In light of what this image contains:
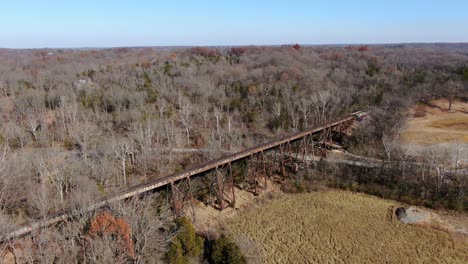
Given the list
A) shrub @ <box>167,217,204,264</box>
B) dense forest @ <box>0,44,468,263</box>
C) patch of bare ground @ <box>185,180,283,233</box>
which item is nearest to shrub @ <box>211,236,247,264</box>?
shrub @ <box>167,217,204,264</box>

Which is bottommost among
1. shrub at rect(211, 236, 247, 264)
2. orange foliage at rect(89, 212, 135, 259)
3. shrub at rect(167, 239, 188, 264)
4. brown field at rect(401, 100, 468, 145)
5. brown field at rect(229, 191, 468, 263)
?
brown field at rect(229, 191, 468, 263)

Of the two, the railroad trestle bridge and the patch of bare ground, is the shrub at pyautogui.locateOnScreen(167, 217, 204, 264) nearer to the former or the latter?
the patch of bare ground

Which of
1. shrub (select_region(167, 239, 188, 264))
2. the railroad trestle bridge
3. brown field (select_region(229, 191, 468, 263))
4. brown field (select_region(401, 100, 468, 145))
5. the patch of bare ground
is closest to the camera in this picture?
shrub (select_region(167, 239, 188, 264))

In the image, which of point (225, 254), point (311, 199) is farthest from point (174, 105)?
point (225, 254)

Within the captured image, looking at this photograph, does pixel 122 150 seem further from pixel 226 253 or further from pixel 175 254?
pixel 226 253

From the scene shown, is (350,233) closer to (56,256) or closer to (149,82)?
(56,256)

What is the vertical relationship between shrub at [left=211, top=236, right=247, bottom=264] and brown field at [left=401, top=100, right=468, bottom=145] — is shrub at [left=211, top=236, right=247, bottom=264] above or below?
below

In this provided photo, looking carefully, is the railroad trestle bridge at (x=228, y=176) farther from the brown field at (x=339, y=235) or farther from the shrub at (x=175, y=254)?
the shrub at (x=175, y=254)
